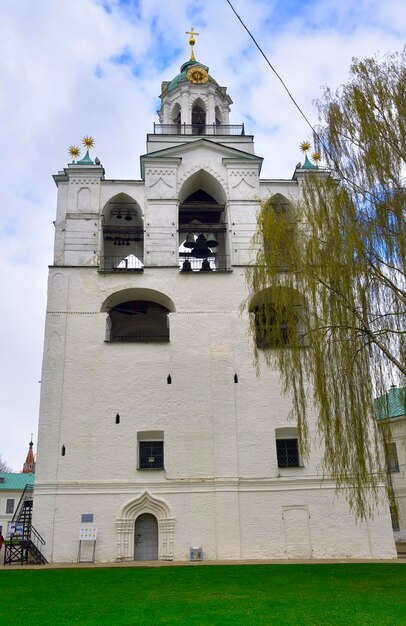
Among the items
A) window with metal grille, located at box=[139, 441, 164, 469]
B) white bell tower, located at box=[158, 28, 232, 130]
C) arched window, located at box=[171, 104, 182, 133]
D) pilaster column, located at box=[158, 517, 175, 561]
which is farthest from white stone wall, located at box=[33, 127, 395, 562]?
arched window, located at box=[171, 104, 182, 133]

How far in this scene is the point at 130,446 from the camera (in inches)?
750

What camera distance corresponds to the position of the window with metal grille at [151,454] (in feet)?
63.5

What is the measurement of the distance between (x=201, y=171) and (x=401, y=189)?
44.1ft

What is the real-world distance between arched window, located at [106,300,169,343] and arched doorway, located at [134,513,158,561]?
273 inches

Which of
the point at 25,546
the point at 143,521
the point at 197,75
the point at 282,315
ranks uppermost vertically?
the point at 197,75

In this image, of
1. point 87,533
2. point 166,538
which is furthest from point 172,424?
point 87,533

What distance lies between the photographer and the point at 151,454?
1950 cm

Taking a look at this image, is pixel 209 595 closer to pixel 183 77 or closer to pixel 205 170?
pixel 205 170

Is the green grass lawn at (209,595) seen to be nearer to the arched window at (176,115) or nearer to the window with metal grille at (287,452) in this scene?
the window with metal grille at (287,452)

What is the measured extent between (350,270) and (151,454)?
10.8m

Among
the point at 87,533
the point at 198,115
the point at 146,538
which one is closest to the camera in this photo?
the point at 87,533

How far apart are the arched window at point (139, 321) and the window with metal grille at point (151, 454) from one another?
15.3 feet

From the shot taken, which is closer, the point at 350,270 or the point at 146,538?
the point at 350,270

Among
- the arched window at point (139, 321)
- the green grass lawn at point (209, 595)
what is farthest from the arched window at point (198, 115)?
the green grass lawn at point (209, 595)
